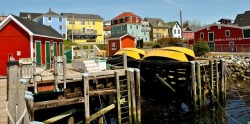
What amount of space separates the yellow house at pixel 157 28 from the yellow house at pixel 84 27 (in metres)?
18.3

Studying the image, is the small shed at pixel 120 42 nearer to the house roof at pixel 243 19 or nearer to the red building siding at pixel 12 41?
the red building siding at pixel 12 41

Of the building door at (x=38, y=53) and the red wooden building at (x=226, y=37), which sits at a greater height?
the red wooden building at (x=226, y=37)

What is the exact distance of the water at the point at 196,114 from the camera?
54.1ft

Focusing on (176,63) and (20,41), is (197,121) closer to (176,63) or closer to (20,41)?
(176,63)

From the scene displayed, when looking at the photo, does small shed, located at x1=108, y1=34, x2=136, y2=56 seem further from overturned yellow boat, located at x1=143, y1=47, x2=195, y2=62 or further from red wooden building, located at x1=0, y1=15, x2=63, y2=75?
red wooden building, located at x1=0, y1=15, x2=63, y2=75

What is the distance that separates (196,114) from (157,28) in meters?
79.5

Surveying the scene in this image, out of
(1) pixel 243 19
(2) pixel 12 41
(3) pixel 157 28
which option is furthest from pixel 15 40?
(3) pixel 157 28

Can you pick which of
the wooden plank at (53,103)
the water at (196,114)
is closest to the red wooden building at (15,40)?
the wooden plank at (53,103)

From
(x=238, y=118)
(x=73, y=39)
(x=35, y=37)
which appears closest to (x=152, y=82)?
(x=238, y=118)

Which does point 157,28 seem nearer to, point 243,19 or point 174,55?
point 243,19

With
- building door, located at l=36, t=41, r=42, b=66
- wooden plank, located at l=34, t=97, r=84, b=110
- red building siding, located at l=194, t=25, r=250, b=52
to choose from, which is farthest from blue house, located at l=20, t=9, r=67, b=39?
wooden plank, located at l=34, t=97, r=84, b=110

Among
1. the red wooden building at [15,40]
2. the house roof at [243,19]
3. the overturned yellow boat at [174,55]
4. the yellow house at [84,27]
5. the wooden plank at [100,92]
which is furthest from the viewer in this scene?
the yellow house at [84,27]

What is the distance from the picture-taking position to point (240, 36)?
48.9m

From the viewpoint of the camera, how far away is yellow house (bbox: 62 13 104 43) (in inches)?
3339
